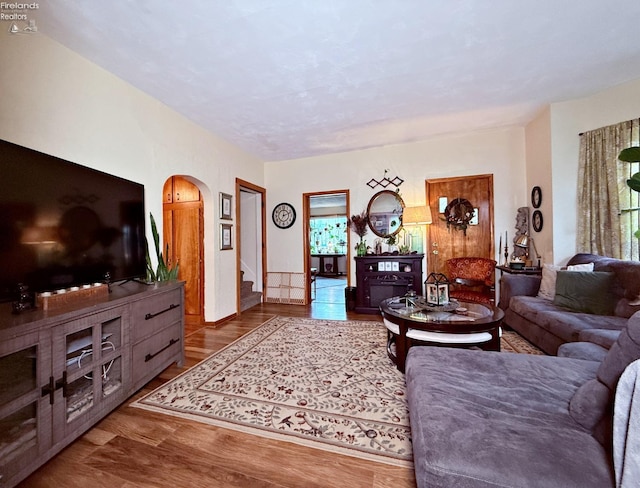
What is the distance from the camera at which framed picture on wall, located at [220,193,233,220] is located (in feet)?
13.8

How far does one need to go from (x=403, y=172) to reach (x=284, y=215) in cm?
237

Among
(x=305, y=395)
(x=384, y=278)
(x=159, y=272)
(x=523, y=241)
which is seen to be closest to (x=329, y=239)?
(x=384, y=278)

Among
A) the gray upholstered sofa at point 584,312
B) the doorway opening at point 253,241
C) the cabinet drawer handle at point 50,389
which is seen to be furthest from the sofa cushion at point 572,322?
the doorway opening at point 253,241

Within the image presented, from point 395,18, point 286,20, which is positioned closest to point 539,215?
point 395,18

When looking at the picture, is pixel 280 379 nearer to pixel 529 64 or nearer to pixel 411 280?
pixel 411 280

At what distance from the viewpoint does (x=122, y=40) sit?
2.16m

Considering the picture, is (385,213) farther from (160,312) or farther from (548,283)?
(160,312)

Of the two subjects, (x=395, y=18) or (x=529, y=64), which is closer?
(x=395, y=18)

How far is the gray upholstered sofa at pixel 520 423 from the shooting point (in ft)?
2.71

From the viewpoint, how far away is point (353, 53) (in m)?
2.38

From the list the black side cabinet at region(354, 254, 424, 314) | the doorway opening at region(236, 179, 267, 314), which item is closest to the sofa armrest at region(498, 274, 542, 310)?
the black side cabinet at region(354, 254, 424, 314)

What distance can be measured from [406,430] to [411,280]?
299 centimetres
